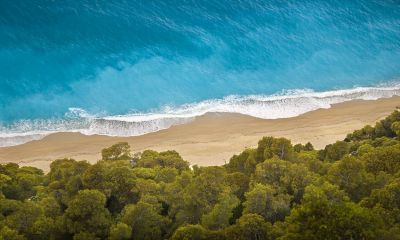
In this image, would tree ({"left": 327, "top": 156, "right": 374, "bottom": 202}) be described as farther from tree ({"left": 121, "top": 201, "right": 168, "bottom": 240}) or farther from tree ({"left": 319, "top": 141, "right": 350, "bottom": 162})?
tree ({"left": 121, "top": 201, "right": 168, "bottom": 240})

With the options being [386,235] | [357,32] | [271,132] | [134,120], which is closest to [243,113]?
[271,132]

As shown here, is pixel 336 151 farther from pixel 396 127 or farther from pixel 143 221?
pixel 143 221

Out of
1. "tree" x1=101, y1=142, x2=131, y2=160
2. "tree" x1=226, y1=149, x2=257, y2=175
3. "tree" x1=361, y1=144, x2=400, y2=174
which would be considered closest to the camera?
"tree" x1=361, y1=144, x2=400, y2=174

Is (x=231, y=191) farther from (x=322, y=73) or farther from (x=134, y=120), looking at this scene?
(x=322, y=73)

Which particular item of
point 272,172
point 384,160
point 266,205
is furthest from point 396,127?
point 266,205

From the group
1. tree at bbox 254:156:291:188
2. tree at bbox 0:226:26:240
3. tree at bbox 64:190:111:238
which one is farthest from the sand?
tree at bbox 0:226:26:240

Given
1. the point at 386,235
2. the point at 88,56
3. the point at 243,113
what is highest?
the point at 88,56

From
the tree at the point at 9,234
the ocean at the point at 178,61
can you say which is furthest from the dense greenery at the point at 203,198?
the ocean at the point at 178,61
